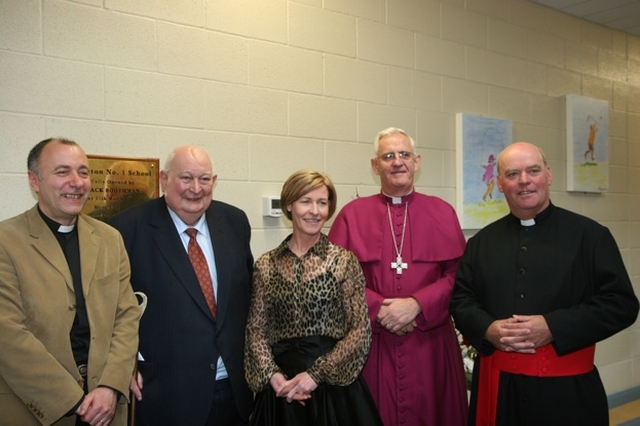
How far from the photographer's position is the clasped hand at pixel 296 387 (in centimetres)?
207

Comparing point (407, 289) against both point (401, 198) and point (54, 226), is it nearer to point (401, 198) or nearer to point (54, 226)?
point (401, 198)

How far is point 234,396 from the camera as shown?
7.31 feet

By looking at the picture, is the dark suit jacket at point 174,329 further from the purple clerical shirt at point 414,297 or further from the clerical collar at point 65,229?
the purple clerical shirt at point 414,297

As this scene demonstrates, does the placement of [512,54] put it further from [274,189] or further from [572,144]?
[274,189]

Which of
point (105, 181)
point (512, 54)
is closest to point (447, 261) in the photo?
point (105, 181)

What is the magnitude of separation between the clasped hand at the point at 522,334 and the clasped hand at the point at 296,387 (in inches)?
28.7

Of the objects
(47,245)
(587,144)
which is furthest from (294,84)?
(587,144)

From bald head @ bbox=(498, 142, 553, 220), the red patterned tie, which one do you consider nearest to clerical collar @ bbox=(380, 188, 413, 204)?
bald head @ bbox=(498, 142, 553, 220)

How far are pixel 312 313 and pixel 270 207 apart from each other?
1084mm

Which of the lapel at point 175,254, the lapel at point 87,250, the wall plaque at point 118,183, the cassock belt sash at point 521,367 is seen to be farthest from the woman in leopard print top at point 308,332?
the wall plaque at point 118,183

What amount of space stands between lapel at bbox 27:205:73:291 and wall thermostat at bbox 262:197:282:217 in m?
1.33

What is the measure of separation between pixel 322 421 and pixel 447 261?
3.20 feet

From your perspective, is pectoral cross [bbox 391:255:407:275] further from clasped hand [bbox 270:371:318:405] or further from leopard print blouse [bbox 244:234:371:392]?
clasped hand [bbox 270:371:318:405]

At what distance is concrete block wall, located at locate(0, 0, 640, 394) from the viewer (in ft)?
8.24
